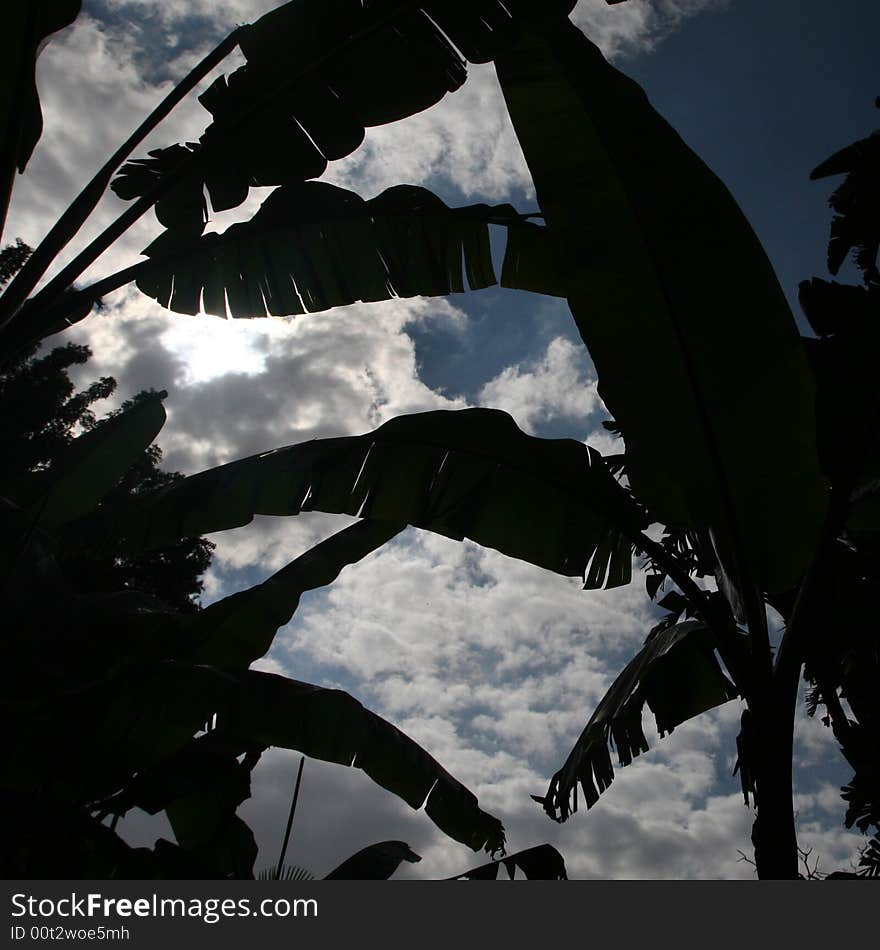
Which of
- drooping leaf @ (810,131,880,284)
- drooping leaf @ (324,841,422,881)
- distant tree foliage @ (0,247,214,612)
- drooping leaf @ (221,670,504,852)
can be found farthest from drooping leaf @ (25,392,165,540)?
distant tree foliage @ (0,247,214,612)

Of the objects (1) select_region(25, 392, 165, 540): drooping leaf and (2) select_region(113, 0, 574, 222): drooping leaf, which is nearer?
(2) select_region(113, 0, 574, 222): drooping leaf

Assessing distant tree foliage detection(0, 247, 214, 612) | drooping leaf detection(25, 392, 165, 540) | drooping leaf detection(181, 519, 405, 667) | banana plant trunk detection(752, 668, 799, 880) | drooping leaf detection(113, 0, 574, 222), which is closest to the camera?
banana plant trunk detection(752, 668, 799, 880)

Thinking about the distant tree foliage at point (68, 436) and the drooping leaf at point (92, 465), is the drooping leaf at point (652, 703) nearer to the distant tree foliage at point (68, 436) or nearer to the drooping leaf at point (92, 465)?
the drooping leaf at point (92, 465)

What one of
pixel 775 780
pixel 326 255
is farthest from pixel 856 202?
pixel 775 780

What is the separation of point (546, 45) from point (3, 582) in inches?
92.7

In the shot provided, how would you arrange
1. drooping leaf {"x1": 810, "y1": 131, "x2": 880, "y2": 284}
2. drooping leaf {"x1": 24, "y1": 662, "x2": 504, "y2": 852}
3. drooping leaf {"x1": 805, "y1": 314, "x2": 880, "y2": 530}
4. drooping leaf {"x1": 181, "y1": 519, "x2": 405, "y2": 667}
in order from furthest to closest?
drooping leaf {"x1": 810, "y1": 131, "x2": 880, "y2": 284} → drooping leaf {"x1": 181, "y1": 519, "x2": 405, "y2": 667} → drooping leaf {"x1": 24, "y1": 662, "x2": 504, "y2": 852} → drooping leaf {"x1": 805, "y1": 314, "x2": 880, "y2": 530}

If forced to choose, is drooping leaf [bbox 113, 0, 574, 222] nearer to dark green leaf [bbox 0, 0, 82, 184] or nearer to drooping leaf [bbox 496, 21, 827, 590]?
drooping leaf [bbox 496, 21, 827, 590]

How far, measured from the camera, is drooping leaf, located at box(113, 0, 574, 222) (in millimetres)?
2322

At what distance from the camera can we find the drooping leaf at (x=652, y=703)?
3.00m

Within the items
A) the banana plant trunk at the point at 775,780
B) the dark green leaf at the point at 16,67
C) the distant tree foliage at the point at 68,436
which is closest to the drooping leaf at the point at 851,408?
the banana plant trunk at the point at 775,780

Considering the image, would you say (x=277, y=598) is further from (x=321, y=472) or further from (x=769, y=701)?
(x=769, y=701)

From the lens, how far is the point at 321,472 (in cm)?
275

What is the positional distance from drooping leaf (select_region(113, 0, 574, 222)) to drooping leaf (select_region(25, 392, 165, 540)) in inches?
51.3

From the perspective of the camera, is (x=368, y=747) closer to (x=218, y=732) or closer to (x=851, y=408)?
(x=218, y=732)
